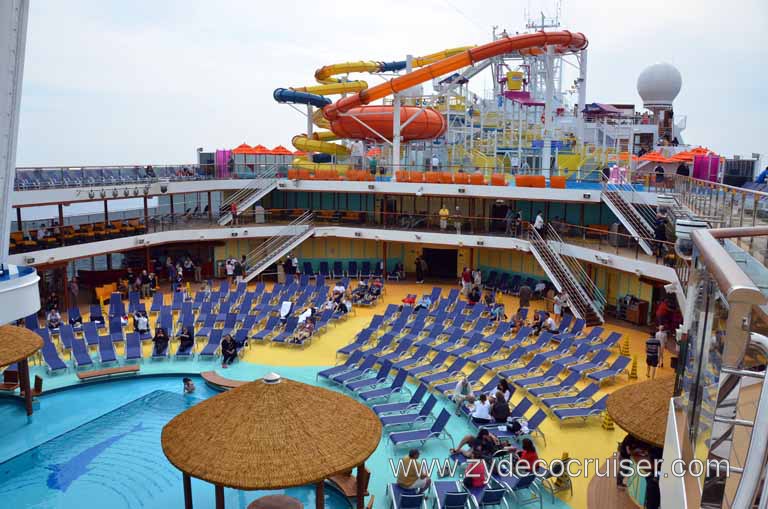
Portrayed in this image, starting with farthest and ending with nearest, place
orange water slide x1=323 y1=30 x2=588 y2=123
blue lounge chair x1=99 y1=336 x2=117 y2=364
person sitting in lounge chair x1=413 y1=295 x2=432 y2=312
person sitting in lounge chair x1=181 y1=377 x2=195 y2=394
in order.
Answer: orange water slide x1=323 y1=30 x2=588 y2=123
person sitting in lounge chair x1=413 y1=295 x2=432 y2=312
blue lounge chair x1=99 y1=336 x2=117 y2=364
person sitting in lounge chair x1=181 y1=377 x2=195 y2=394

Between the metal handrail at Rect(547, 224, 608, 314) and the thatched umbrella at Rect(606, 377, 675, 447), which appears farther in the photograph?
the metal handrail at Rect(547, 224, 608, 314)

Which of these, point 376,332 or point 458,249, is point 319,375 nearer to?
point 376,332

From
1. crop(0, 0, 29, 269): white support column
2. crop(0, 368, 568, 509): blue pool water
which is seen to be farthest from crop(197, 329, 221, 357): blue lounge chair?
crop(0, 0, 29, 269): white support column

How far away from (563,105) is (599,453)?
3474cm

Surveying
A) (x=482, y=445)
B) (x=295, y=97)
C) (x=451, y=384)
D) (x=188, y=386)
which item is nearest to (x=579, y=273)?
(x=451, y=384)

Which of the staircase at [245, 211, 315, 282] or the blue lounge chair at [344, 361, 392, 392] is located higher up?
the staircase at [245, 211, 315, 282]

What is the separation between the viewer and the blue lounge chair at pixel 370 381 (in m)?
13.4

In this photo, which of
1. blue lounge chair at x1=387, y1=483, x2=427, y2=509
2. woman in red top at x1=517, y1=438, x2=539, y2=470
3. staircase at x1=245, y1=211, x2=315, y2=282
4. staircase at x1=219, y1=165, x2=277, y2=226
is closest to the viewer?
blue lounge chair at x1=387, y1=483, x2=427, y2=509

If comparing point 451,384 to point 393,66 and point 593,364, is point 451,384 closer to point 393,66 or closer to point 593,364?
point 593,364

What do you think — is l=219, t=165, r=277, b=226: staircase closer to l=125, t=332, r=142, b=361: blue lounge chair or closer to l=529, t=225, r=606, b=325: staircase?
l=125, t=332, r=142, b=361: blue lounge chair

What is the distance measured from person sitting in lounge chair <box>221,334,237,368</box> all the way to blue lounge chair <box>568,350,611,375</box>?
8.17m

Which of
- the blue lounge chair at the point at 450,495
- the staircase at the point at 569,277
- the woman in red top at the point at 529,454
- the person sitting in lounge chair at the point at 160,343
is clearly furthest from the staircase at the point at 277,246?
the woman in red top at the point at 529,454

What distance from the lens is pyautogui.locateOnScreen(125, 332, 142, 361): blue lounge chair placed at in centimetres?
1539

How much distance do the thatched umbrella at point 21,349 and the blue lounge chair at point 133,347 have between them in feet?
9.00
